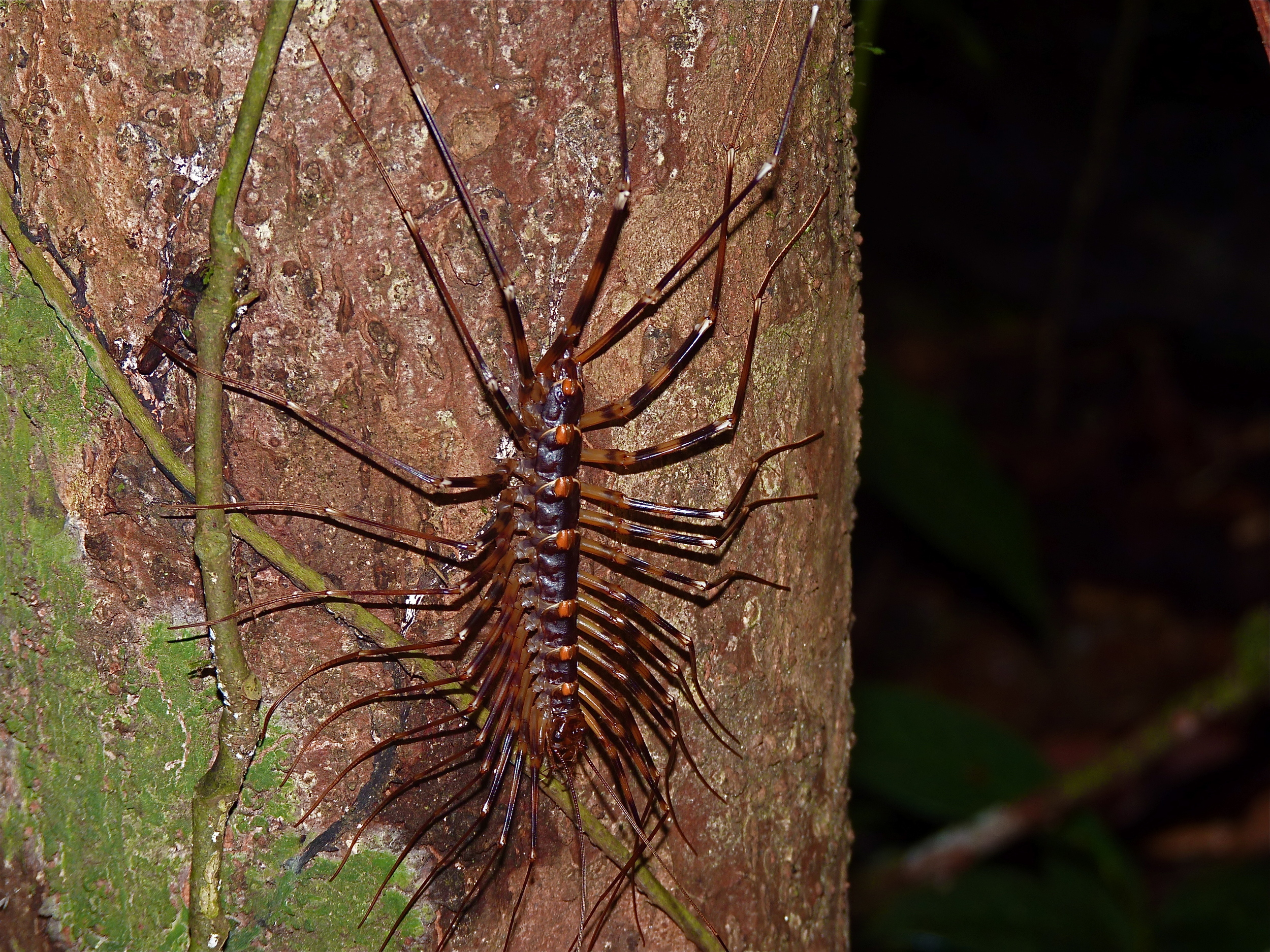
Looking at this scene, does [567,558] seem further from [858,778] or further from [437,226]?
[858,778]

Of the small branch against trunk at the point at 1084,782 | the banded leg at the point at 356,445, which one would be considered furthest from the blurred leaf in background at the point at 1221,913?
the banded leg at the point at 356,445

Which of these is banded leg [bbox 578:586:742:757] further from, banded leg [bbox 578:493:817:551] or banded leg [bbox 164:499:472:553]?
banded leg [bbox 164:499:472:553]

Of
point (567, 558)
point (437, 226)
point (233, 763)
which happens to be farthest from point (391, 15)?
point (233, 763)

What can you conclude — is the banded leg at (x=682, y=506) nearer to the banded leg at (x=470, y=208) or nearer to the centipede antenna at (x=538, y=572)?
the centipede antenna at (x=538, y=572)

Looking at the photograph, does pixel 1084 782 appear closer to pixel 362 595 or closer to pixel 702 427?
pixel 702 427

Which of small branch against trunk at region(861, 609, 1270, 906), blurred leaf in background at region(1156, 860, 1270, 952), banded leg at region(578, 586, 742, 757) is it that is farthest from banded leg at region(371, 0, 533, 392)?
blurred leaf in background at region(1156, 860, 1270, 952)
